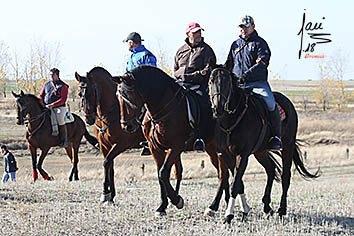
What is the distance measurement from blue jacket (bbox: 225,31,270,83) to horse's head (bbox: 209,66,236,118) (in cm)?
76

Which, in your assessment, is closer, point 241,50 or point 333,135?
point 241,50

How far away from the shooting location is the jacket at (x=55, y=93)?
51.4 ft

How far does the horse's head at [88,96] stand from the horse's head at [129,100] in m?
1.68

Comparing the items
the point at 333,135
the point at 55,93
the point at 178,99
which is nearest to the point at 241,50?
the point at 178,99

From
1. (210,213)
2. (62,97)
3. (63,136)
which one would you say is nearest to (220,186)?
(210,213)

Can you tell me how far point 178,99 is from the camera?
9305mm

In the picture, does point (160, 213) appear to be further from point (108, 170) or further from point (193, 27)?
point (193, 27)

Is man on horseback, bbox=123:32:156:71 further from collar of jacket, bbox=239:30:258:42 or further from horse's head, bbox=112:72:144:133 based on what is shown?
collar of jacket, bbox=239:30:258:42

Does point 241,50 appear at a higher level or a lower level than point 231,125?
higher

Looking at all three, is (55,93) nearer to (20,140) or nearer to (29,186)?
(29,186)

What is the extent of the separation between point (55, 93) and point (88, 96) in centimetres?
531

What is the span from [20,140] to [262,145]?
110 ft

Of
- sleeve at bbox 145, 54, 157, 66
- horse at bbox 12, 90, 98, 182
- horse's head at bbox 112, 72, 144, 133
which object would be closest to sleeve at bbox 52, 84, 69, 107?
horse at bbox 12, 90, 98, 182

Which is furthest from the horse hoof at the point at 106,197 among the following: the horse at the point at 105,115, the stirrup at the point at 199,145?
the stirrup at the point at 199,145
